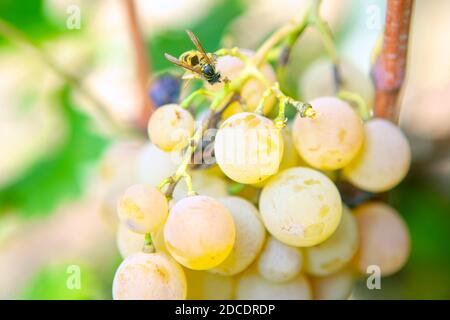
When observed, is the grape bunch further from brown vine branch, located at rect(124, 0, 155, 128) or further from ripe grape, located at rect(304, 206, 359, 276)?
brown vine branch, located at rect(124, 0, 155, 128)

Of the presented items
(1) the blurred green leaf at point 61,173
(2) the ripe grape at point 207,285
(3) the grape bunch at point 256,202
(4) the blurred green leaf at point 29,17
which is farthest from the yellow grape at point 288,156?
(4) the blurred green leaf at point 29,17

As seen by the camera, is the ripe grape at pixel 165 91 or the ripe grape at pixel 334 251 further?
the ripe grape at pixel 165 91

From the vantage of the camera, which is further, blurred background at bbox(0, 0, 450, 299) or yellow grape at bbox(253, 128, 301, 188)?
blurred background at bbox(0, 0, 450, 299)

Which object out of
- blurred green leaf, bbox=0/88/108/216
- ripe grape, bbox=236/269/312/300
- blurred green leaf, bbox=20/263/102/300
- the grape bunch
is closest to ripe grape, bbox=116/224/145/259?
the grape bunch

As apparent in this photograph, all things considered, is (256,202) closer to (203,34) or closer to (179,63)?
(179,63)

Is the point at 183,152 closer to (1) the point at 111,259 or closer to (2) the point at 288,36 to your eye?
(2) the point at 288,36

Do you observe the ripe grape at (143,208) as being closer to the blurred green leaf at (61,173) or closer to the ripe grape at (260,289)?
the ripe grape at (260,289)
